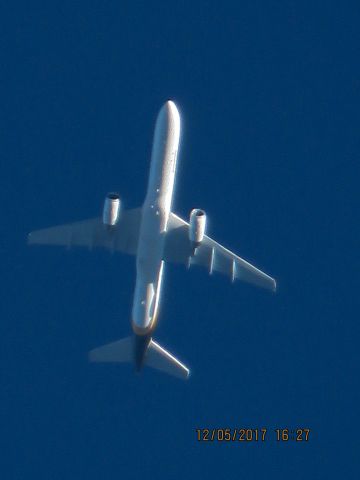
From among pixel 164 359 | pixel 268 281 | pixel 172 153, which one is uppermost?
pixel 172 153

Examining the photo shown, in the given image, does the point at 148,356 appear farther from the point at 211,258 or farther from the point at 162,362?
the point at 211,258

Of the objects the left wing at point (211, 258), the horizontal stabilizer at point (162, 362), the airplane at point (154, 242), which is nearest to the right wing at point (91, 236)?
the airplane at point (154, 242)

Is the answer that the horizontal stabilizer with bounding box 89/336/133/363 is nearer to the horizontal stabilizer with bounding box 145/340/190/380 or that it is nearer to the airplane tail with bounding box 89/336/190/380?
the airplane tail with bounding box 89/336/190/380

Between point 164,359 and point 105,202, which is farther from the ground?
point 105,202

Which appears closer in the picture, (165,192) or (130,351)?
(165,192)

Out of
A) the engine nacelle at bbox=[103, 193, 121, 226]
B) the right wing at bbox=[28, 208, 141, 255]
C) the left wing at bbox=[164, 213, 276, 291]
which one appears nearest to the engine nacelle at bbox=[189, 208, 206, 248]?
the left wing at bbox=[164, 213, 276, 291]

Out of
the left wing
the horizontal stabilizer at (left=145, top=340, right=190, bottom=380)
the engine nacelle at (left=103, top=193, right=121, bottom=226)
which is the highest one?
the engine nacelle at (left=103, top=193, right=121, bottom=226)

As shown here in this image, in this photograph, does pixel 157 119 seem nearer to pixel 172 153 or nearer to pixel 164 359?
pixel 172 153

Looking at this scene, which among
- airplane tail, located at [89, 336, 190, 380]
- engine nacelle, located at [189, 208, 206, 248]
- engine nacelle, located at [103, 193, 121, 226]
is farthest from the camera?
airplane tail, located at [89, 336, 190, 380]

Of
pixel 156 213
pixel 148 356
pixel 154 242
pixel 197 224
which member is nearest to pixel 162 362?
pixel 148 356

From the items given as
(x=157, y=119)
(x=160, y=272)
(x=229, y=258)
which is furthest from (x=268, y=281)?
(x=157, y=119)
